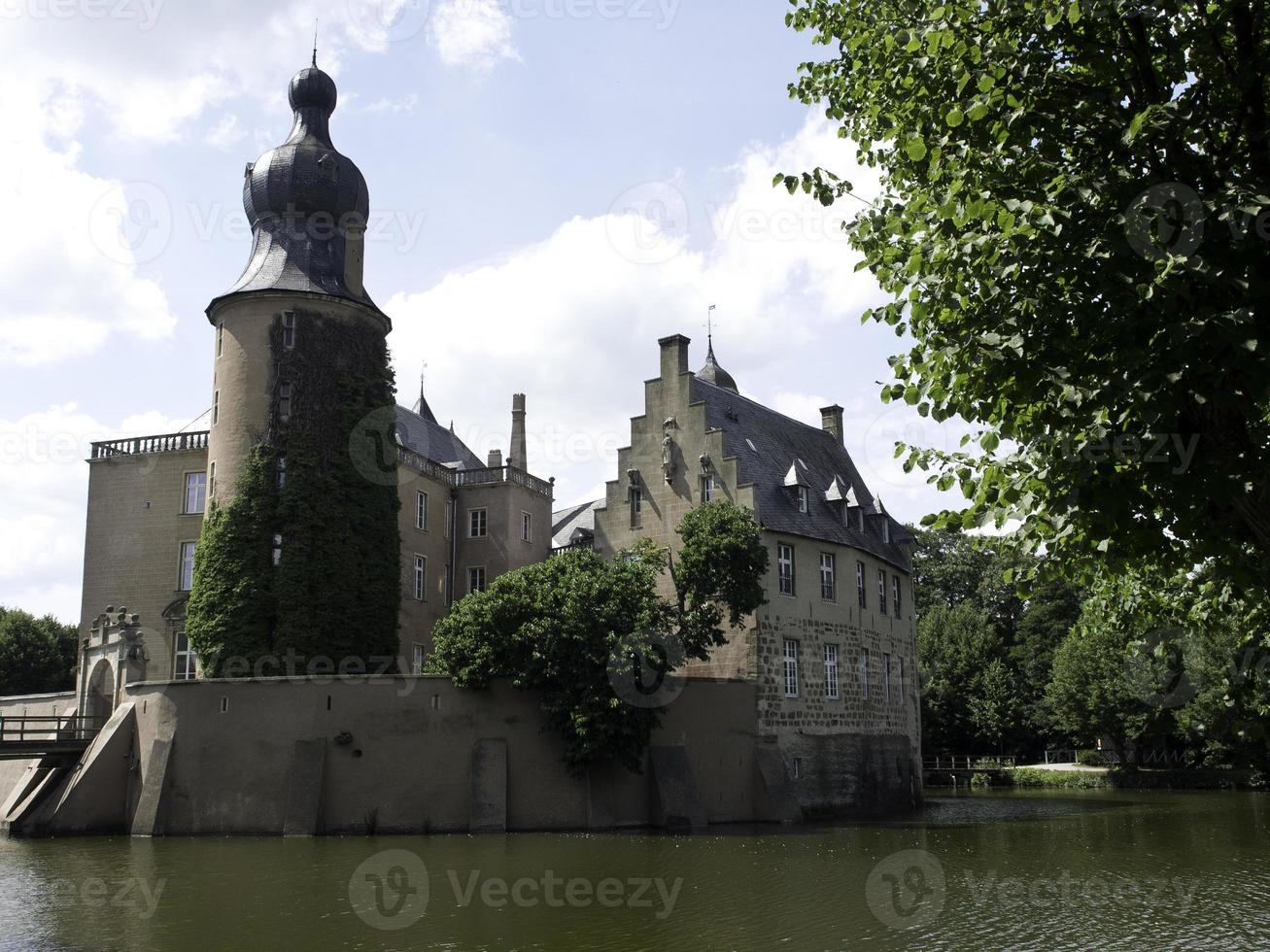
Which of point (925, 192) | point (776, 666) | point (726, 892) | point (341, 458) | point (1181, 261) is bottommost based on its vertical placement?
point (726, 892)

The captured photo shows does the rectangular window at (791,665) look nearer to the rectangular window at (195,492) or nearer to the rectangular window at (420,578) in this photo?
the rectangular window at (420,578)

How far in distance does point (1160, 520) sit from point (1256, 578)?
1.33 meters

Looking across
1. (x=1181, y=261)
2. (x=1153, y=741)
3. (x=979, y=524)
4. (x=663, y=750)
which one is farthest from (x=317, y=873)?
(x=1153, y=741)

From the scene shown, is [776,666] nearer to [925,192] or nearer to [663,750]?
[663,750]

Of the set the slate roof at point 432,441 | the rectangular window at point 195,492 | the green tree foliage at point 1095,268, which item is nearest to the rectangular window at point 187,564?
the rectangular window at point 195,492

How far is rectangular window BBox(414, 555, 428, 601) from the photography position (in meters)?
40.6

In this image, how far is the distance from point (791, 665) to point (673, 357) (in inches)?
401

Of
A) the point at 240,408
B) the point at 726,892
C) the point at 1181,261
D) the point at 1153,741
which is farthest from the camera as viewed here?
the point at 1153,741

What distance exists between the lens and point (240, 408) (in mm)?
34594

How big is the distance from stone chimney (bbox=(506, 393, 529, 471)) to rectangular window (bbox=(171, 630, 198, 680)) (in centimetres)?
1605

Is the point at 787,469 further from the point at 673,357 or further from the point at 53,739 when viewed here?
the point at 53,739

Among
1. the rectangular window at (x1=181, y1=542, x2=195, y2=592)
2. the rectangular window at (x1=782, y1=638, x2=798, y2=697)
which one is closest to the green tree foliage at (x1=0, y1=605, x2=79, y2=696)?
the rectangular window at (x1=181, y1=542, x2=195, y2=592)

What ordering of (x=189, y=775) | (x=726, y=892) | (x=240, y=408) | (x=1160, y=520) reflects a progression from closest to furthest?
(x=1160, y=520)
(x=726, y=892)
(x=189, y=775)
(x=240, y=408)

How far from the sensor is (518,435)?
49250mm
